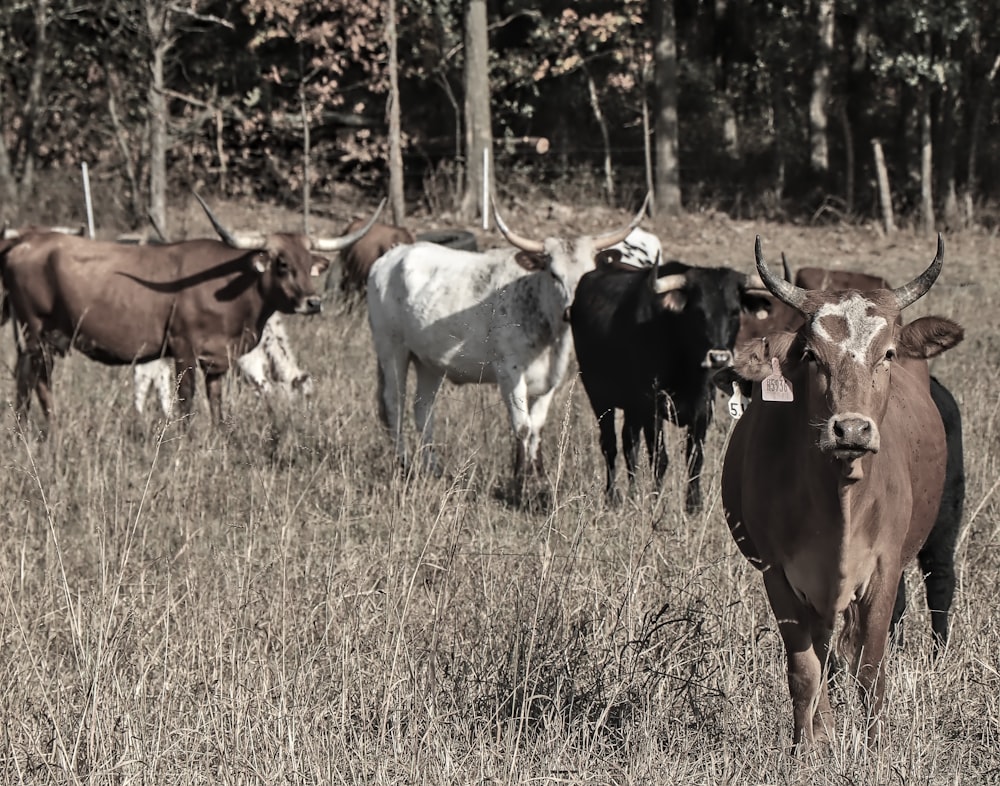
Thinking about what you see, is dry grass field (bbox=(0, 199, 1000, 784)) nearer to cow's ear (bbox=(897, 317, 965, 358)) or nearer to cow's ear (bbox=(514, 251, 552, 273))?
cow's ear (bbox=(897, 317, 965, 358))

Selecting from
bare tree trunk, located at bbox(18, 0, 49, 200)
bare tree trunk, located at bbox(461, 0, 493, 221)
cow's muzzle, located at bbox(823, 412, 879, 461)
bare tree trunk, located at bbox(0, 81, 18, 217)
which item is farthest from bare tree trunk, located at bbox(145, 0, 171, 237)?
cow's muzzle, located at bbox(823, 412, 879, 461)

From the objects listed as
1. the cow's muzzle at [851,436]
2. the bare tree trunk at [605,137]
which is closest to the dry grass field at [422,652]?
the cow's muzzle at [851,436]

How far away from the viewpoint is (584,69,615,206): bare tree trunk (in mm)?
24406

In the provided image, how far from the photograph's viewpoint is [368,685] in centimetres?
458

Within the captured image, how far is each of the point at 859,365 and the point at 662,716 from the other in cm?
122

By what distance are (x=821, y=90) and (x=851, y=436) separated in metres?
20.7

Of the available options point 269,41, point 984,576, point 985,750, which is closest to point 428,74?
point 269,41

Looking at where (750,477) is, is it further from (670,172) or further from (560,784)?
(670,172)

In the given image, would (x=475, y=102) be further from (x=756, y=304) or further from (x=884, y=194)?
(x=756, y=304)

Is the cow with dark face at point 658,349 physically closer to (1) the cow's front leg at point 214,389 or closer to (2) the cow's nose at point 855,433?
(1) the cow's front leg at point 214,389

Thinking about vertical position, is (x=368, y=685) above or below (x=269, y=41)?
below

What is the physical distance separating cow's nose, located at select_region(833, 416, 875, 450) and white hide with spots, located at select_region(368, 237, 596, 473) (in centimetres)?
442

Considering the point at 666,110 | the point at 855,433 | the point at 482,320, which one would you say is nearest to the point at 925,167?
the point at 666,110

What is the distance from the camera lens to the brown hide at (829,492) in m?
4.29
